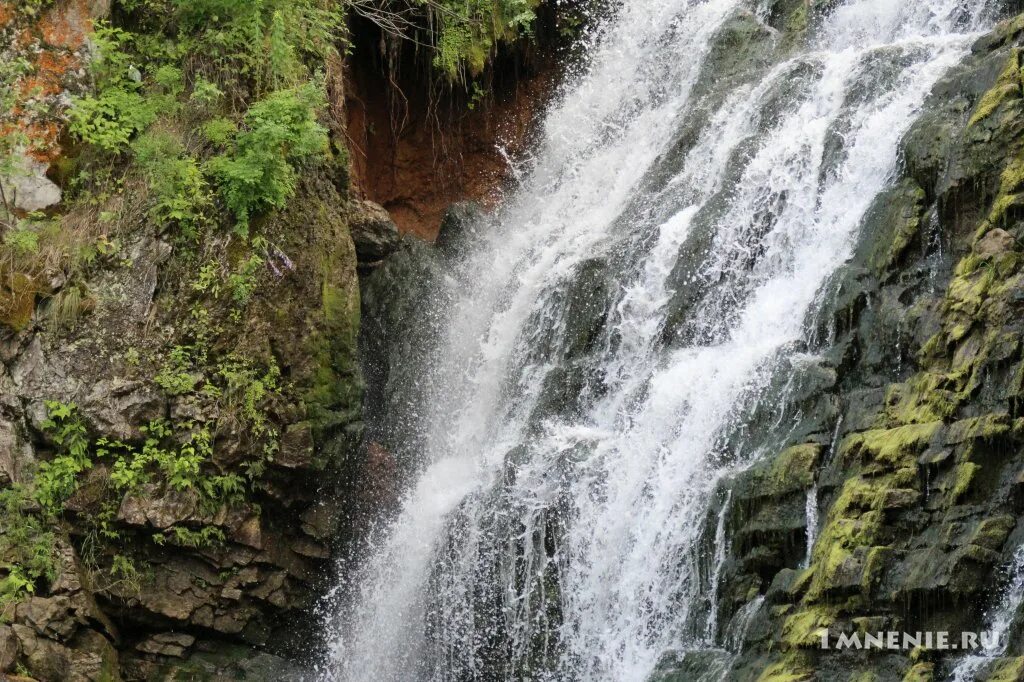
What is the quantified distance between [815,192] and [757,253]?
0.84 metres

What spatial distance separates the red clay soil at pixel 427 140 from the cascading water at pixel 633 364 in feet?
3.57

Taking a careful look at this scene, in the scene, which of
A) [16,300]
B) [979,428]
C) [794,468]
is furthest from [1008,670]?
[16,300]

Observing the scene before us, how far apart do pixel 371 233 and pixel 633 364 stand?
3945mm

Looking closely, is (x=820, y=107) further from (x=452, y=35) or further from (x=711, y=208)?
(x=452, y=35)

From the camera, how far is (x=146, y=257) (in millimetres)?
10680

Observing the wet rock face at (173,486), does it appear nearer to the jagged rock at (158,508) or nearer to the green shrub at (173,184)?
the jagged rock at (158,508)

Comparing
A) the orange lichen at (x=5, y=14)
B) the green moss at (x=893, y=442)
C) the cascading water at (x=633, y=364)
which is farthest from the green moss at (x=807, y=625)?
the orange lichen at (x=5, y=14)

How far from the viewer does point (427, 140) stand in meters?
15.3

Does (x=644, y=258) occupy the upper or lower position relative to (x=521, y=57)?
lower

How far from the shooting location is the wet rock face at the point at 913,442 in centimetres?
714

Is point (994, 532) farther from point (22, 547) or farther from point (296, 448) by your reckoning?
point (22, 547)

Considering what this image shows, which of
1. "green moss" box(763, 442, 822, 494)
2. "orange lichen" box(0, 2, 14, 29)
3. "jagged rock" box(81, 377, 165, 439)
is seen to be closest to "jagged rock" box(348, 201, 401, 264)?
"jagged rock" box(81, 377, 165, 439)

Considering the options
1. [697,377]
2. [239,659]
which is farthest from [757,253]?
[239,659]

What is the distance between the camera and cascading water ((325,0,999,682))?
9688mm
